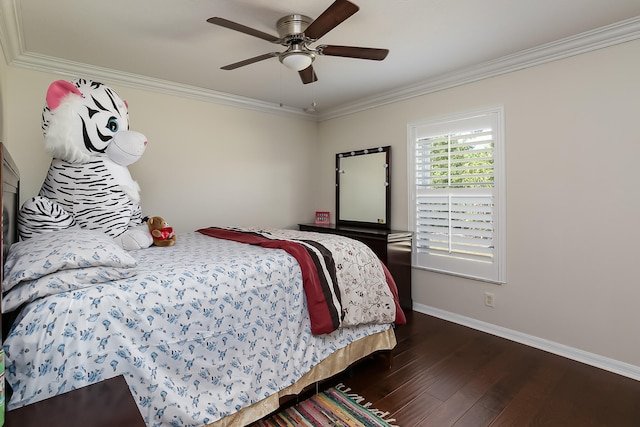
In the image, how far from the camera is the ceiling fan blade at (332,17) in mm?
1620

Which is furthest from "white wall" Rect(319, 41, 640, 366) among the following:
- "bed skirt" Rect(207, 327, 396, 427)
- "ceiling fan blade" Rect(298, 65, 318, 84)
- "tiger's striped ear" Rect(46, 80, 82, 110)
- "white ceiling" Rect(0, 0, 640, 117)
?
"tiger's striped ear" Rect(46, 80, 82, 110)

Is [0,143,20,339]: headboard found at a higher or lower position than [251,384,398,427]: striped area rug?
higher

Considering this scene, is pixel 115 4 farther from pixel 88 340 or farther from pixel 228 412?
pixel 228 412

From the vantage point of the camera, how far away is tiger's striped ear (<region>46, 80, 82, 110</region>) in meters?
2.03

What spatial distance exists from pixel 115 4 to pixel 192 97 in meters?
1.55

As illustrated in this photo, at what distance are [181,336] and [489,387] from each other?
1920 mm

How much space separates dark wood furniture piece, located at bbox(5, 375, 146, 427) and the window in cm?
289

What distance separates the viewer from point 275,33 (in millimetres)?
2402

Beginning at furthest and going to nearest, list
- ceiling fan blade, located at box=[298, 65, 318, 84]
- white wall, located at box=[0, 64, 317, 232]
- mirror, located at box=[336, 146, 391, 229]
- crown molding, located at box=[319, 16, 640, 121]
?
mirror, located at box=[336, 146, 391, 229], white wall, located at box=[0, 64, 317, 232], ceiling fan blade, located at box=[298, 65, 318, 84], crown molding, located at box=[319, 16, 640, 121]

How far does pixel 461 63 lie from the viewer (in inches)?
114

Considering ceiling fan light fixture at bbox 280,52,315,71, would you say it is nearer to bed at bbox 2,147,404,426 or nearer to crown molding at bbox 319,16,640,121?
bed at bbox 2,147,404,426

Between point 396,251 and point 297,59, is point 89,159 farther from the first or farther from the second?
point 396,251

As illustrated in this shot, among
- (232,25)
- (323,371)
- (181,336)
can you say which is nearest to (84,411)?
(181,336)

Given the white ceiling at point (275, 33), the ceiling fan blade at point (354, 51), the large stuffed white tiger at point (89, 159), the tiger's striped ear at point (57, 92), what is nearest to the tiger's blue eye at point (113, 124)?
the large stuffed white tiger at point (89, 159)
